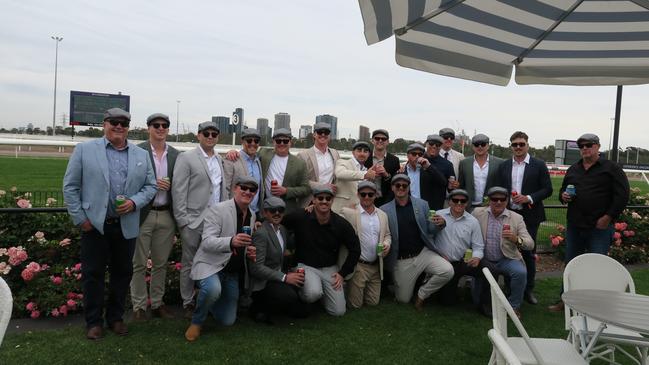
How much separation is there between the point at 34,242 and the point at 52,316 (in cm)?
97

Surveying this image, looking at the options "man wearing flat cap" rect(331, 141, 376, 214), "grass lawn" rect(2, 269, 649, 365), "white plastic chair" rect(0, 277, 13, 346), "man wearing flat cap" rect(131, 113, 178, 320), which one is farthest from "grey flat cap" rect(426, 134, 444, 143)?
"white plastic chair" rect(0, 277, 13, 346)

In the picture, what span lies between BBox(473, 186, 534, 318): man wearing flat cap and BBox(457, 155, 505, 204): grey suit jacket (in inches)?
15.6

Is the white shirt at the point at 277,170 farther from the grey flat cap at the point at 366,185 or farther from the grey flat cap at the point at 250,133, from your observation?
the grey flat cap at the point at 366,185

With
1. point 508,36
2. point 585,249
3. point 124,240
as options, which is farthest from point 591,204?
point 124,240

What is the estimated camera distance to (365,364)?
4004 millimetres

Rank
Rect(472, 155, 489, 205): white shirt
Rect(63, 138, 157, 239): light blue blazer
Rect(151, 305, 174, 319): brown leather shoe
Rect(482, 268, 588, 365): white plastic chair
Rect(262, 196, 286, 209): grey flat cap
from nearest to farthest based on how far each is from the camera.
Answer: Rect(482, 268, 588, 365): white plastic chair, Rect(63, 138, 157, 239): light blue blazer, Rect(262, 196, 286, 209): grey flat cap, Rect(151, 305, 174, 319): brown leather shoe, Rect(472, 155, 489, 205): white shirt

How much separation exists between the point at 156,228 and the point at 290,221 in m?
1.42

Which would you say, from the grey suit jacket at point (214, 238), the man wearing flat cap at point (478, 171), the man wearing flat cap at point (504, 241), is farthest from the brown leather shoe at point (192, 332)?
the man wearing flat cap at point (478, 171)

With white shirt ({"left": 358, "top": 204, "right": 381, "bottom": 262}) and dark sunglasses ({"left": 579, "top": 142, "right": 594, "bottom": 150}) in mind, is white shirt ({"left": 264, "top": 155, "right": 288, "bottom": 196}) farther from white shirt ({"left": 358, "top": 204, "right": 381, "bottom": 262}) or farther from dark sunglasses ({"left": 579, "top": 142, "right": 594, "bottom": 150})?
dark sunglasses ({"left": 579, "top": 142, "right": 594, "bottom": 150})

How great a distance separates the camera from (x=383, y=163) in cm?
598

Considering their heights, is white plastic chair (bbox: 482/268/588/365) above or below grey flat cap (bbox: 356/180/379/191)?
below

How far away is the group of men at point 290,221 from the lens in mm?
4141

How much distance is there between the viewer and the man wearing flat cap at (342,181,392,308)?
5402 mm

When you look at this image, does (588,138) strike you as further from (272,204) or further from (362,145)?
(272,204)
